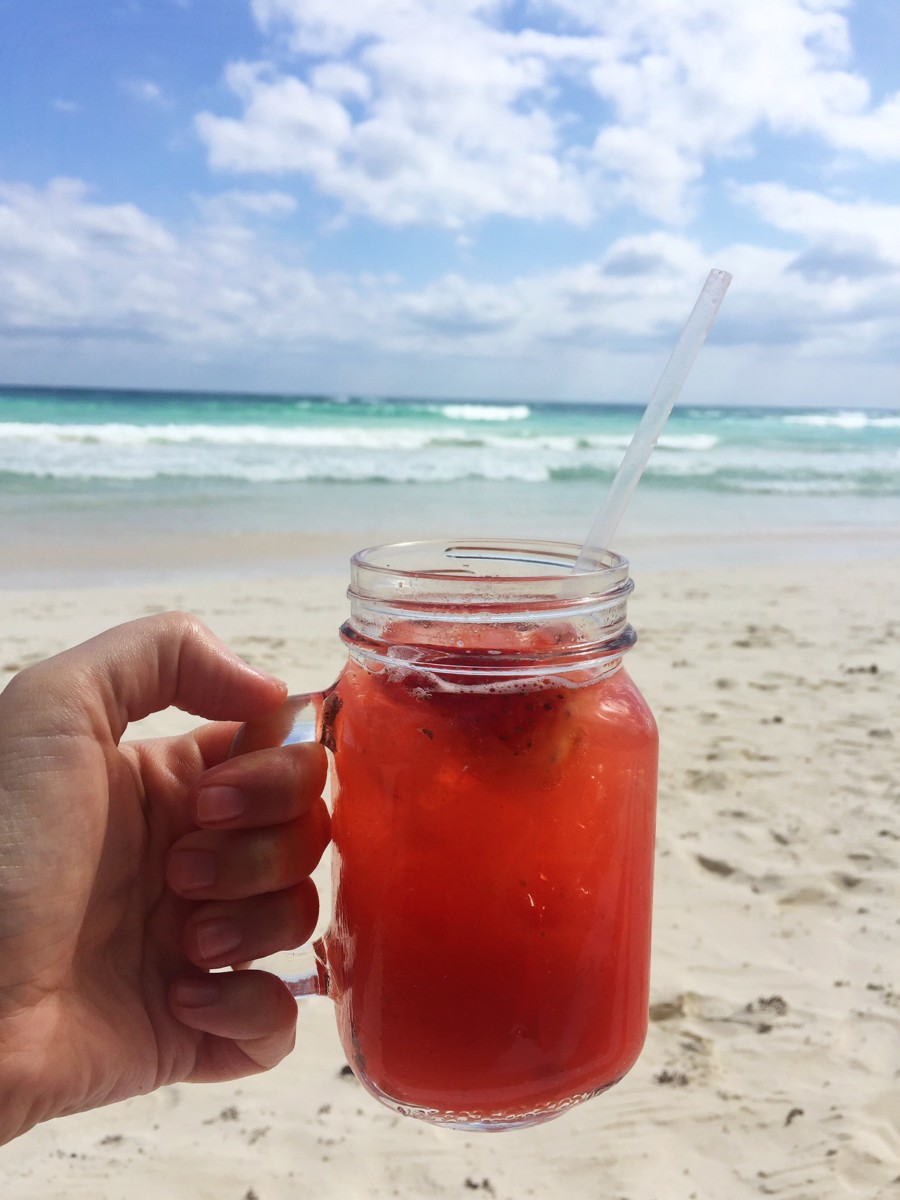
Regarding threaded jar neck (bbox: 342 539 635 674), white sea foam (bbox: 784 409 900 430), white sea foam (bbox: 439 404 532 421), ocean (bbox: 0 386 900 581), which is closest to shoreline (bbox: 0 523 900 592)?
ocean (bbox: 0 386 900 581)

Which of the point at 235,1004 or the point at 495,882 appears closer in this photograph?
the point at 495,882

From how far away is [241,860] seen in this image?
1.40 meters

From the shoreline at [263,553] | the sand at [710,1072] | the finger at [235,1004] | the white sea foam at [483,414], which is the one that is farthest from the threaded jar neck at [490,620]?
the white sea foam at [483,414]

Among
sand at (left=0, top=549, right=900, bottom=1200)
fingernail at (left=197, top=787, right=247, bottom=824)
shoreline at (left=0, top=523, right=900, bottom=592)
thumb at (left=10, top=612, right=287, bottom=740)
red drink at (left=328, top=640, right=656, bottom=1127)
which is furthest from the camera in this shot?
shoreline at (left=0, top=523, right=900, bottom=592)

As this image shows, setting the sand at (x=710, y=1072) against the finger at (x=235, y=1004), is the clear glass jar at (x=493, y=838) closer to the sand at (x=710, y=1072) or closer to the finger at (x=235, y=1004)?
the finger at (x=235, y=1004)

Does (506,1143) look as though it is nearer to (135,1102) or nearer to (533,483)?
(135,1102)

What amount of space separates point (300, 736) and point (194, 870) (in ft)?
0.76

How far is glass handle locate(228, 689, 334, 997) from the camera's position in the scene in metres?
1.41

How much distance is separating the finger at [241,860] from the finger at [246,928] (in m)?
0.04

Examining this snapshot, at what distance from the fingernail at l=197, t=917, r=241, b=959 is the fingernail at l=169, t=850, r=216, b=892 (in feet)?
0.21

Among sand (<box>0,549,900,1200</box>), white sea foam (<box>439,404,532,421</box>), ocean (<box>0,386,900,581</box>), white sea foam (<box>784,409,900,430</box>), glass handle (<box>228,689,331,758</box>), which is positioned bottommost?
sand (<box>0,549,900,1200</box>)

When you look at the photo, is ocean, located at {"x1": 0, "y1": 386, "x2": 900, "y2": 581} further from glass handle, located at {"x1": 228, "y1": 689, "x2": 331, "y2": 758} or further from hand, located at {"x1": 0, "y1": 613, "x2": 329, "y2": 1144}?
glass handle, located at {"x1": 228, "y1": 689, "x2": 331, "y2": 758}

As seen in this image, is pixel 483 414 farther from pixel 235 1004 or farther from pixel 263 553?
pixel 235 1004

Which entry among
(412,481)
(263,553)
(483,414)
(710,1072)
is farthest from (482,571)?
(483,414)
